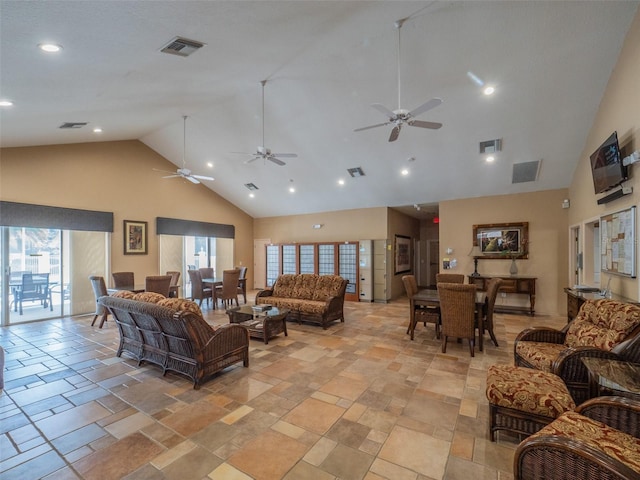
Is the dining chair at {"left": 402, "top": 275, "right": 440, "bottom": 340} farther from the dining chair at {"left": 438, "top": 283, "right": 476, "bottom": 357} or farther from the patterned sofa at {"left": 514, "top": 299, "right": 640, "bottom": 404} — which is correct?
the patterned sofa at {"left": 514, "top": 299, "right": 640, "bottom": 404}

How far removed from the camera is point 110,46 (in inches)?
115

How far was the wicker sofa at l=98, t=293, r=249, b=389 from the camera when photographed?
10.7 feet

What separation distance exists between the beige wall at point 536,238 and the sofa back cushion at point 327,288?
3665 mm

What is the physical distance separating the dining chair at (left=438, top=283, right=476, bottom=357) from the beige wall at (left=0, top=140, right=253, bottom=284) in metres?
7.78

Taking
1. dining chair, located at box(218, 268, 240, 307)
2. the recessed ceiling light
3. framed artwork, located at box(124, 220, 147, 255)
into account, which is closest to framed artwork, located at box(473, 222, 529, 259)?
dining chair, located at box(218, 268, 240, 307)

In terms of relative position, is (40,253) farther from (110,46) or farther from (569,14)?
(569,14)

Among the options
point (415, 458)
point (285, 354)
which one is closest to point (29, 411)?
point (285, 354)

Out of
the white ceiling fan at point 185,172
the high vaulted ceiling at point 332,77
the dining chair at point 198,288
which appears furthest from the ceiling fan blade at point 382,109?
the dining chair at point 198,288

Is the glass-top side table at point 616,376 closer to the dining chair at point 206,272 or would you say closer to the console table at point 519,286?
the console table at point 519,286

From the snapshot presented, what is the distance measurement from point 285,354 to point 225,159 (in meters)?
5.81

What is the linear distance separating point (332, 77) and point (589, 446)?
5.06 metres

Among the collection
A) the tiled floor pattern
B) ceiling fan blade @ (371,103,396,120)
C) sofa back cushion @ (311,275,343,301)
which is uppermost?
ceiling fan blade @ (371,103,396,120)

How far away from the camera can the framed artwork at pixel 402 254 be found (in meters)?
9.75

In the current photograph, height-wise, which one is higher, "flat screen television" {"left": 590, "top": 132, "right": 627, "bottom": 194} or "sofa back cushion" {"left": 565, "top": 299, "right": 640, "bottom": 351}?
"flat screen television" {"left": 590, "top": 132, "right": 627, "bottom": 194}
